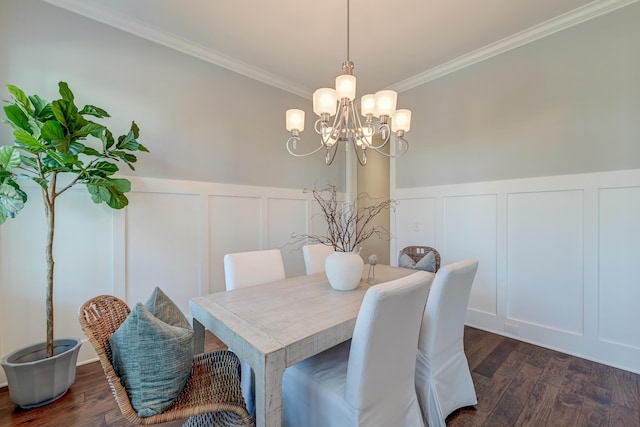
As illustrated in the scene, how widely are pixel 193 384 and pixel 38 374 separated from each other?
1277 mm

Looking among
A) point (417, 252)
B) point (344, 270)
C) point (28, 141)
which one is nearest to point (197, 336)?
point (344, 270)

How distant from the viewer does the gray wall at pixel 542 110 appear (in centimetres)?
205

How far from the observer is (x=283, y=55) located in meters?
2.77

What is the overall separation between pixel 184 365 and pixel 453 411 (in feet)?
5.11

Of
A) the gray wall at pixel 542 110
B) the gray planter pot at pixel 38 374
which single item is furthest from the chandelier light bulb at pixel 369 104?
the gray planter pot at pixel 38 374

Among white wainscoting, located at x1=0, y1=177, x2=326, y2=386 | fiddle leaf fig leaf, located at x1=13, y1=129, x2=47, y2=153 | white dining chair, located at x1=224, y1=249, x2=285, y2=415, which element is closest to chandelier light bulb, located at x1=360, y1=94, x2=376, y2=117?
white dining chair, located at x1=224, y1=249, x2=285, y2=415

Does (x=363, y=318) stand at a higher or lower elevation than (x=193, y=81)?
lower

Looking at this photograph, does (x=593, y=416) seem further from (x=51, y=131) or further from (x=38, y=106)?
(x=38, y=106)

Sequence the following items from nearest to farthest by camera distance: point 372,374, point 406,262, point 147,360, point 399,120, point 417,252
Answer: point 147,360 < point 372,374 < point 399,120 < point 406,262 < point 417,252

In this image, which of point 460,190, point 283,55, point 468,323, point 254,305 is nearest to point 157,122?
point 283,55

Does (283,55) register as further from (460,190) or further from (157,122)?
(460,190)

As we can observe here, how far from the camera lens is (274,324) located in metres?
1.19

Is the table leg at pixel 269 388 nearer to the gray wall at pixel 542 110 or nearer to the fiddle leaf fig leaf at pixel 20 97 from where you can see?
the fiddle leaf fig leaf at pixel 20 97

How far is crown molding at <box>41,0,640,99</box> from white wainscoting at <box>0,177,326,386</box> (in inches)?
50.6
